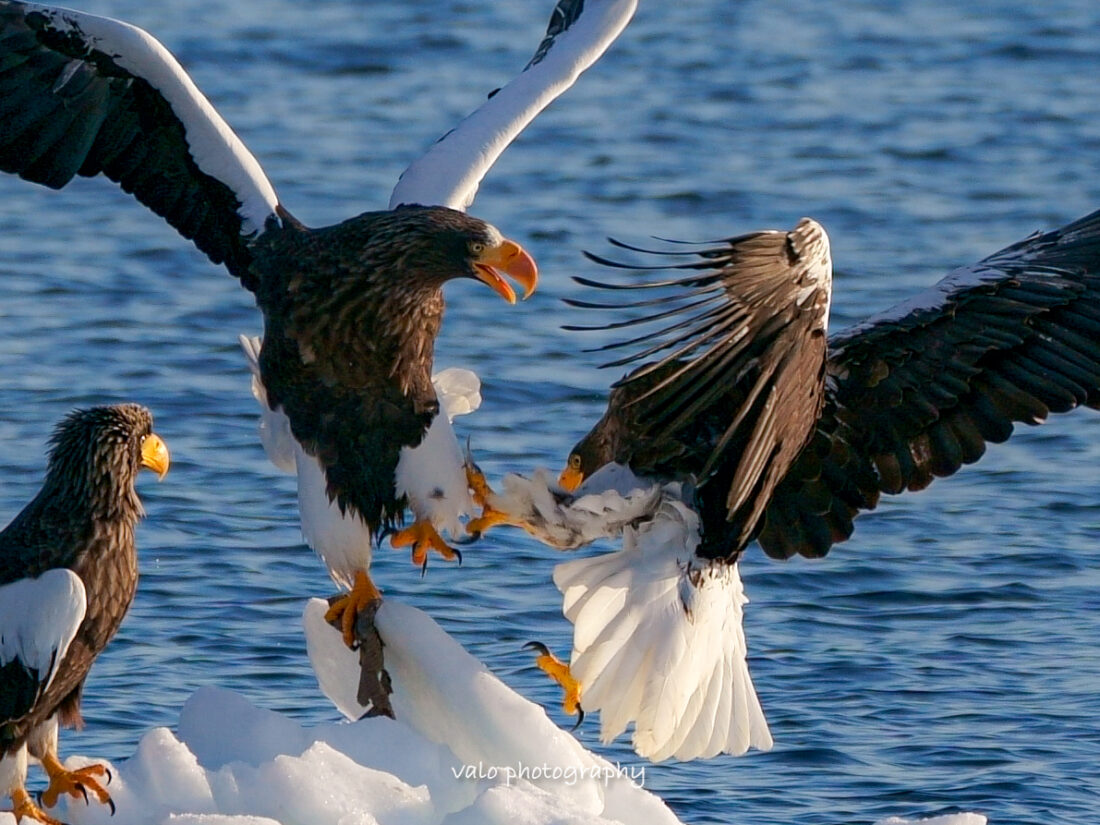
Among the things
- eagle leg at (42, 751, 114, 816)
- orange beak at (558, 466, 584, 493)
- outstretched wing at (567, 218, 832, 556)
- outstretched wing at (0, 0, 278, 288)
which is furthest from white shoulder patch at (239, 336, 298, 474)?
eagle leg at (42, 751, 114, 816)

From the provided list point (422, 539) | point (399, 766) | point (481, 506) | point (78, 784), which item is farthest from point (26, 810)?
point (481, 506)

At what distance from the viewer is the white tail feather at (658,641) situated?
546cm

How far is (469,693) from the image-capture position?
5.18 metres

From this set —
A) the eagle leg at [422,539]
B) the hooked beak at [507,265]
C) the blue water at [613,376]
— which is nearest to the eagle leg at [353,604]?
the eagle leg at [422,539]

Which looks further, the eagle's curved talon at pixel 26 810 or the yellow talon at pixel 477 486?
the yellow talon at pixel 477 486

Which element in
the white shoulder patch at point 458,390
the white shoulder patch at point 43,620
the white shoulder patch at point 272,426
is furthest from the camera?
the white shoulder patch at point 458,390

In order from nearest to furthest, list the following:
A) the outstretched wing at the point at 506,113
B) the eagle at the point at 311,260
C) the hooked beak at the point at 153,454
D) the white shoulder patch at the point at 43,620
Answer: the white shoulder patch at the point at 43,620 < the hooked beak at the point at 153,454 < the eagle at the point at 311,260 < the outstretched wing at the point at 506,113

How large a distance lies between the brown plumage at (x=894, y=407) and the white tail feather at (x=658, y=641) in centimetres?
11

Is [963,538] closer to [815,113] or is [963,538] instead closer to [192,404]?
[192,404]

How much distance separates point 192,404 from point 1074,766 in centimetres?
394

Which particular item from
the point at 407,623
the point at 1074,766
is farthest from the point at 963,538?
the point at 407,623

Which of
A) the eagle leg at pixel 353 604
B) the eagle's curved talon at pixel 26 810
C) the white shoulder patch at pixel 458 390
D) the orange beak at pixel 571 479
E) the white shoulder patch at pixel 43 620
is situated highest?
the white shoulder patch at pixel 458 390

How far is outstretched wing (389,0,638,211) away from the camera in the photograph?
6172 millimetres

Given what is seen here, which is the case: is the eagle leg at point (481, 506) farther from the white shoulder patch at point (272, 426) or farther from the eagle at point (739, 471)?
the white shoulder patch at point (272, 426)
